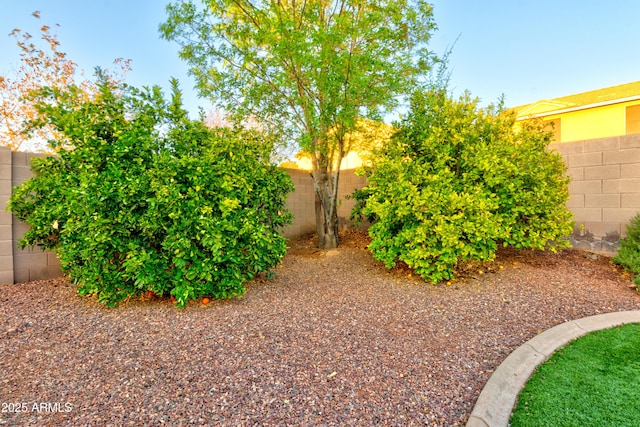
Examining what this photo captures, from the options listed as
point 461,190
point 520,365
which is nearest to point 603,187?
point 461,190

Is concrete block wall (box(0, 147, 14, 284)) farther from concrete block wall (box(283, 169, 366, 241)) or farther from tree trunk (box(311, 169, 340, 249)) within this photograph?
concrete block wall (box(283, 169, 366, 241))

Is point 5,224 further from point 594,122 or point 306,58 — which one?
point 594,122

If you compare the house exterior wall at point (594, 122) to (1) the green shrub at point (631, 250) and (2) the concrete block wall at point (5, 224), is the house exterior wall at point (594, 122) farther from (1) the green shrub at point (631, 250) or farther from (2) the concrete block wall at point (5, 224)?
(2) the concrete block wall at point (5, 224)

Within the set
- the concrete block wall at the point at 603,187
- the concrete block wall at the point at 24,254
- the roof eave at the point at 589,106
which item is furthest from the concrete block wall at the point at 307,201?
the roof eave at the point at 589,106

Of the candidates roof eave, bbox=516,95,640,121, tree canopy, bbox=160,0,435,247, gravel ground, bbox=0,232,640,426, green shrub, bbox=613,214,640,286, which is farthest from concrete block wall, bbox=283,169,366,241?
roof eave, bbox=516,95,640,121

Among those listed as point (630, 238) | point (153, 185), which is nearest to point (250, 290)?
point (153, 185)

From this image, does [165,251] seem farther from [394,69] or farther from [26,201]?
[394,69]

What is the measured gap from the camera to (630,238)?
4387 mm

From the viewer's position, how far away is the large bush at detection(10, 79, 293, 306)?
3.08 metres

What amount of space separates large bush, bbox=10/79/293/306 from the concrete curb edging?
240cm

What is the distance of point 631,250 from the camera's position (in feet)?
14.0

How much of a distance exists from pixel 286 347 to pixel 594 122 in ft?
40.7

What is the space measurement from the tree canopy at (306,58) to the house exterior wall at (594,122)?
811 centimetres

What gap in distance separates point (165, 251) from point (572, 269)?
5213mm
